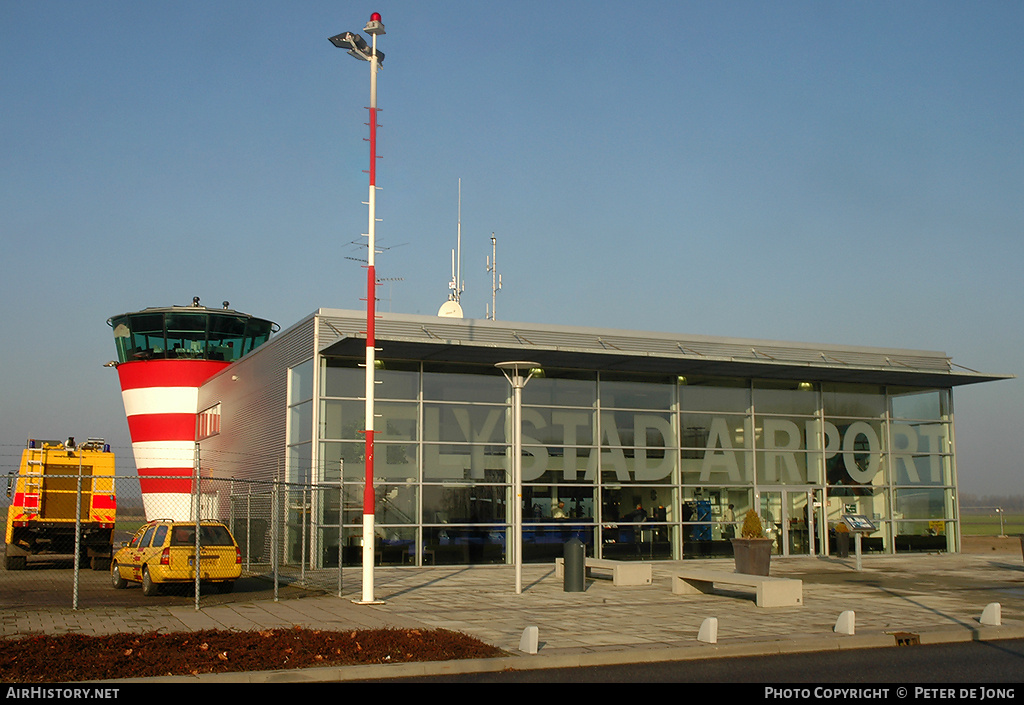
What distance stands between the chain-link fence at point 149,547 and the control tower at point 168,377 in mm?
3963

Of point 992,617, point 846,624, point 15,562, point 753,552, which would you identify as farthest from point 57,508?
point 992,617

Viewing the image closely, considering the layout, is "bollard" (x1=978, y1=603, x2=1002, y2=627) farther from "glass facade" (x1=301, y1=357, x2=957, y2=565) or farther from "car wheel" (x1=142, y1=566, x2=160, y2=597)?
"car wheel" (x1=142, y1=566, x2=160, y2=597)

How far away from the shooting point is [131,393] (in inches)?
1540

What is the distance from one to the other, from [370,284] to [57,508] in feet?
51.4

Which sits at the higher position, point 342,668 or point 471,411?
point 471,411

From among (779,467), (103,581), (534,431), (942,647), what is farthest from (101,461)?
(942,647)

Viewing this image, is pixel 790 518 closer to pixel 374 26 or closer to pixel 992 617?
pixel 992 617

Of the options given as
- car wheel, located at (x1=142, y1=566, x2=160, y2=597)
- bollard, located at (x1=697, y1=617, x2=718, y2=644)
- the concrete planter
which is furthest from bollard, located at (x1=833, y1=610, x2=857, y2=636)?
Answer: car wheel, located at (x1=142, y1=566, x2=160, y2=597)

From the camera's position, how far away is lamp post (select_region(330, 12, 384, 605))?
17844 mm

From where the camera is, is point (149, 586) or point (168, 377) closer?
point (149, 586)

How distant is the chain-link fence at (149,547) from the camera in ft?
61.7

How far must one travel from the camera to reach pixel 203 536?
1927 cm
